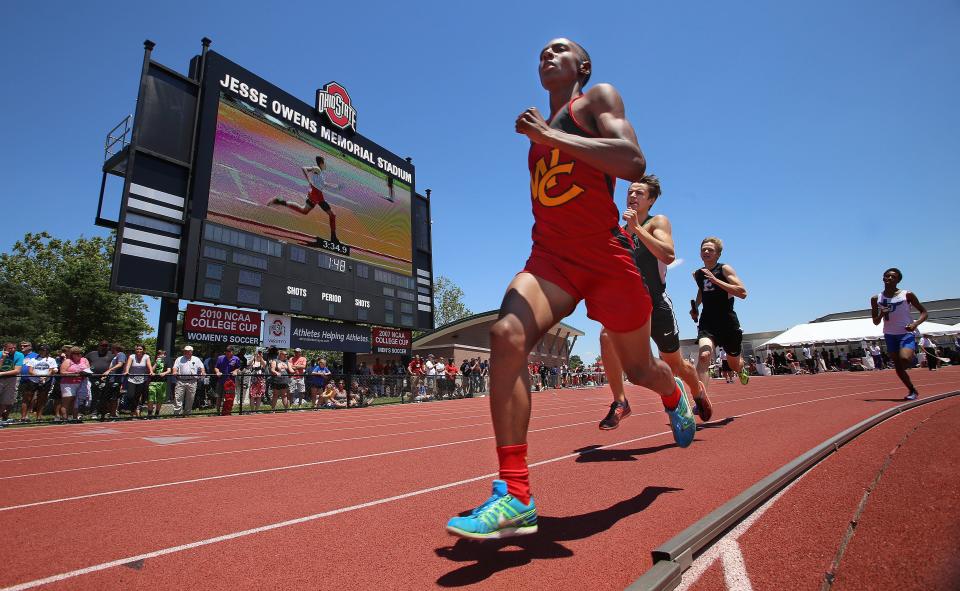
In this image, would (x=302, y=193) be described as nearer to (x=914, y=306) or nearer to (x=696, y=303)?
(x=696, y=303)

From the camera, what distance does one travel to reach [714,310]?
550 cm

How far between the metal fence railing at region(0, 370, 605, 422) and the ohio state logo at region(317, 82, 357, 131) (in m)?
12.6

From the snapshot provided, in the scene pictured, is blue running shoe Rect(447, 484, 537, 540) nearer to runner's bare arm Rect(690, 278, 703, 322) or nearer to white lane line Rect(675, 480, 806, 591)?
white lane line Rect(675, 480, 806, 591)

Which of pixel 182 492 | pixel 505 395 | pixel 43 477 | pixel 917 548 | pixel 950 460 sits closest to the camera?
pixel 917 548

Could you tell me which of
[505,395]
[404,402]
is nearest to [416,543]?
[505,395]

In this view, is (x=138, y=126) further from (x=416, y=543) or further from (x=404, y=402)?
(x=416, y=543)

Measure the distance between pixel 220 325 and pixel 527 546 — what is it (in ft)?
52.7

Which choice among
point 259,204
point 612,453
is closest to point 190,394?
point 259,204

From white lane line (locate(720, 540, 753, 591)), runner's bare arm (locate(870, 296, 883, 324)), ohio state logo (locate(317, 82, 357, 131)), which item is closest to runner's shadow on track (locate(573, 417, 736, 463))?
white lane line (locate(720, 540, 753, 591))

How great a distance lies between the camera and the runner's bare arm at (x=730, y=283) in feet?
16.4

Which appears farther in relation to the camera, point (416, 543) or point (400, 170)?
point (400, 170)

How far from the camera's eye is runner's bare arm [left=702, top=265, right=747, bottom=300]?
197 inches

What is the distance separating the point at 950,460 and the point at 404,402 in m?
14.6

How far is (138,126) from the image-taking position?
553 inches
